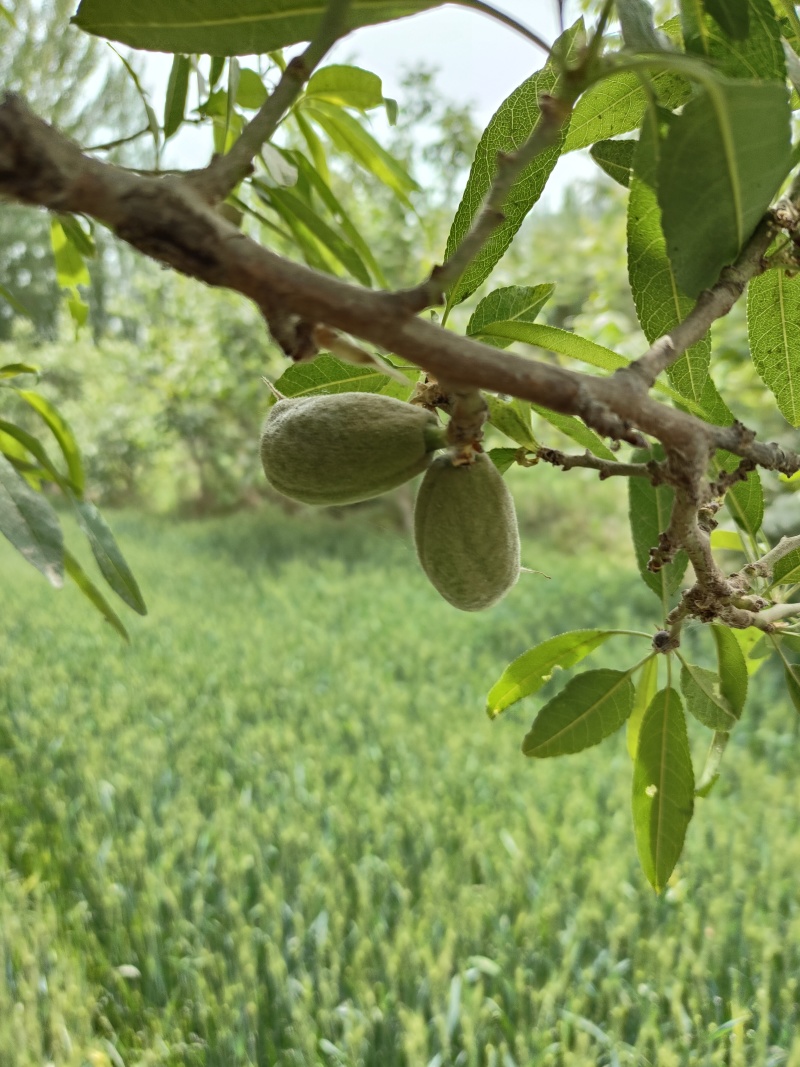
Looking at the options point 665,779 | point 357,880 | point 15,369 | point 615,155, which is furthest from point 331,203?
point 357,880

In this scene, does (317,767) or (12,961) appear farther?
(317,767)

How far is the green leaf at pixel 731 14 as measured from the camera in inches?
16.4

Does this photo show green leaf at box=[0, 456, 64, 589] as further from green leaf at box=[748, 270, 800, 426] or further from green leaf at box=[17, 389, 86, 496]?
green leaf at box=[748, 270, 800, 426]

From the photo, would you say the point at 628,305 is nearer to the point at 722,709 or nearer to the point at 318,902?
the point at 318,902

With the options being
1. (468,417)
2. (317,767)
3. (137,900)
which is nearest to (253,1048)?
(137,900)

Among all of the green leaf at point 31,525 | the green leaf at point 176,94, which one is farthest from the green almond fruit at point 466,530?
the green leaf at point 176,94

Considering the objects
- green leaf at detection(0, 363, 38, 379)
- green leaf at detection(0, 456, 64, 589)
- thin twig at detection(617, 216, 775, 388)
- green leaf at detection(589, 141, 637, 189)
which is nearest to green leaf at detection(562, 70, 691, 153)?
green leaf at detection(589, 141, 637, 189)

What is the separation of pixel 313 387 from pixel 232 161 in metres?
0.26

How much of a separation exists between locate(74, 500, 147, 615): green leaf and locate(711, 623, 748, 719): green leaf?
0.49m

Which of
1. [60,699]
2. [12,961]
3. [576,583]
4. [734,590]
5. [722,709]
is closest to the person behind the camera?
[734,590]

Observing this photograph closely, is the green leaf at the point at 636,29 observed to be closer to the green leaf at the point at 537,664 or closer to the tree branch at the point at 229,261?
the tree branch at the point at 229,261

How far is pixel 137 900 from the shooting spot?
6.64ft

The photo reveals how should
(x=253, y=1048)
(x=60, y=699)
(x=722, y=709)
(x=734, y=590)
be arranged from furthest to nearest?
(x=60, y=699)
(x=253, y=1048)
(x=722, y=709)
(x=734, y=590)

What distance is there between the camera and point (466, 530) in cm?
49
